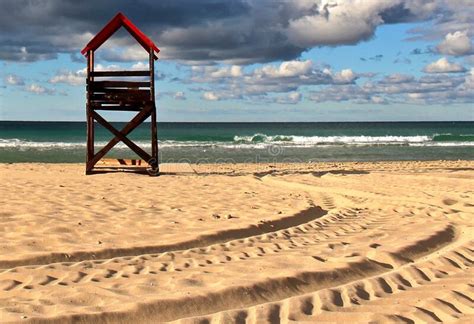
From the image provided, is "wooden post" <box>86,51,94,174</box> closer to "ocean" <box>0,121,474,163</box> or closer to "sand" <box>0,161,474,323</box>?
"sand" <box>0,161,474,323</box>

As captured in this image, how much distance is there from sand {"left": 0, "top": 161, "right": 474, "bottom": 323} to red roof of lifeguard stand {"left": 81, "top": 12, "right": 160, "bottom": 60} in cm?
509

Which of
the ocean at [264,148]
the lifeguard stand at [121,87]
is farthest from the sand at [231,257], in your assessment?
the ocean at [264,148]

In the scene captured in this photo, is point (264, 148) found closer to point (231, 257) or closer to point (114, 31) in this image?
point (114, 31)

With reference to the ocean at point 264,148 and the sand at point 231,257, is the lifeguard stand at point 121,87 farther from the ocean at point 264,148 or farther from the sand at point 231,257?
the ocean at point 264,148

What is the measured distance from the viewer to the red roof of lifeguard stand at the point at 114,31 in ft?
45.8

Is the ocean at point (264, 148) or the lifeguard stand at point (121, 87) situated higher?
the lifeguard stand at point (121, 87)

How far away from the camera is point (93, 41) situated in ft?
46.1

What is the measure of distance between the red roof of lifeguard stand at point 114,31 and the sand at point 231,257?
509 cm

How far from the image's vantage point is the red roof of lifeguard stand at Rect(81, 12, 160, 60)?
14.0 metres

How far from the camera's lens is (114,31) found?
14.3 meters

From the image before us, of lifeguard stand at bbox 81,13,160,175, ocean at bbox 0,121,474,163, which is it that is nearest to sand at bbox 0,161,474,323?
lifeguard stand at bbox 81,13,160,175

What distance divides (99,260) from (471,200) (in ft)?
23.6

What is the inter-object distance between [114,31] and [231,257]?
1028 cm

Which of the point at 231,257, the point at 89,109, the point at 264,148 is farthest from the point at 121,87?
the point at 264,148
